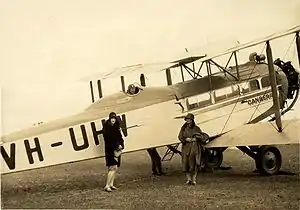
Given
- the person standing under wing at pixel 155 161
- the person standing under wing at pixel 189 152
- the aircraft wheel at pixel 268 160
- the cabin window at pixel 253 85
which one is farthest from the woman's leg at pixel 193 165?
the cabin window at pixel 253 85

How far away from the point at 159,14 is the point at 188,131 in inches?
14.8

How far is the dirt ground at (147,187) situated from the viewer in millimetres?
1708

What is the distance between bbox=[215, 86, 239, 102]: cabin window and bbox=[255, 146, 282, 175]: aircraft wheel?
0.23m

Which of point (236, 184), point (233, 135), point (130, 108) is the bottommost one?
point (236, 184)

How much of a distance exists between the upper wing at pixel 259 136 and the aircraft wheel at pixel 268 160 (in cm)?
4

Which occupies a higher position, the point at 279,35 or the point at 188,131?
the point at 279,35

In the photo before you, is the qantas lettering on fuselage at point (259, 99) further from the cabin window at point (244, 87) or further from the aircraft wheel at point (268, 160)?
the aircraft wheel at point (268, 160)

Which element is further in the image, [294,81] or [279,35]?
[294,81]

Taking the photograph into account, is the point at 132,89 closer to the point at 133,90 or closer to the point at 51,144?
the point at 133,90

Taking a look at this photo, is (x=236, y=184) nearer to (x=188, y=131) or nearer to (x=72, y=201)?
(x=188, y=131)

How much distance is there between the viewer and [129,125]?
1.84 metres

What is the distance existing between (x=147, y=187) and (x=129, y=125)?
0.66 ft

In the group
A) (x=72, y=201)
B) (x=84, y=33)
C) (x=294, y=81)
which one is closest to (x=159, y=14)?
(x=84, y=33)

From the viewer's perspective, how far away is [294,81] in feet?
6.40
